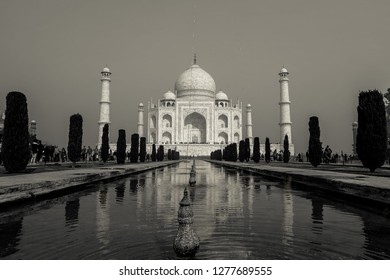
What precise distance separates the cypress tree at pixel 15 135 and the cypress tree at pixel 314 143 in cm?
1272

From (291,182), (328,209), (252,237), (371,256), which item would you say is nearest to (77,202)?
(252,237)

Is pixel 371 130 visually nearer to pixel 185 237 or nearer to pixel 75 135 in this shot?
pixel 185 237

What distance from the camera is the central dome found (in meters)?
55.3

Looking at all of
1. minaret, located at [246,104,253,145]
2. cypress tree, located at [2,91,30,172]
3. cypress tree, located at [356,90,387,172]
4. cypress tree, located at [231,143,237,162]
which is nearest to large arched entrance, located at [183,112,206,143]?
minaret, located at [246,104,253,145]

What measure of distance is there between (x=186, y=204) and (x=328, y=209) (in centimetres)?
299

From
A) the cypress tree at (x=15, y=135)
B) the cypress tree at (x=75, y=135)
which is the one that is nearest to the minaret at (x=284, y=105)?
the cypress tree at (x=75, y=135)

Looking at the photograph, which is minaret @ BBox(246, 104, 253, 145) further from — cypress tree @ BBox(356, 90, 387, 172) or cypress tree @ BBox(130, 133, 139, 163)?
cypress tree @ BBox(356, 90, 387, 172)

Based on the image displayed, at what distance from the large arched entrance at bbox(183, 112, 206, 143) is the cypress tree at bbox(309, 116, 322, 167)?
3821 cm

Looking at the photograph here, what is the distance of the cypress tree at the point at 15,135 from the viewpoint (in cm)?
1002

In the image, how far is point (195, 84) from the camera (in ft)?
182

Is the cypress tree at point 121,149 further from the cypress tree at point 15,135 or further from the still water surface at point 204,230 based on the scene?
the still water surface at point 204,230

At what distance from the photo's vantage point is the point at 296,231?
314 cm
